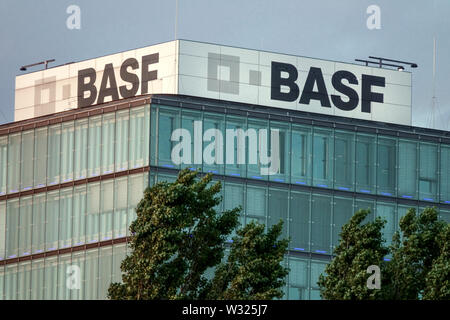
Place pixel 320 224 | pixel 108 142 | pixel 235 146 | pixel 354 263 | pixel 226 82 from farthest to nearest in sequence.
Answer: pixel 226 82
pixel 320 224
pixel 108 142
pixel 235 146
pixel 354 263

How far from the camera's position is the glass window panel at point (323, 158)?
119 m

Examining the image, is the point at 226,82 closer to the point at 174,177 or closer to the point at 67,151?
the point at 174,177

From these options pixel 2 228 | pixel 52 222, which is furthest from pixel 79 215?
pixel 2 228

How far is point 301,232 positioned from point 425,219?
23888mm

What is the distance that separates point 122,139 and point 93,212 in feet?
19.1

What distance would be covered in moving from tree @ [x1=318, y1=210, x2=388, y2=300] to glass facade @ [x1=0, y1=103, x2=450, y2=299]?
77.8 feet

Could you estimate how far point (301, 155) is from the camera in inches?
4670

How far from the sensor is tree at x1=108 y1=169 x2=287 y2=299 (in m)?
88.2

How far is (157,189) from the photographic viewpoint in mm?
90688

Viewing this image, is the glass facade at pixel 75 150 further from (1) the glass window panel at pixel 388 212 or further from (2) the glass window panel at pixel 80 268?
(1) the glass window panel at pixel 388 212

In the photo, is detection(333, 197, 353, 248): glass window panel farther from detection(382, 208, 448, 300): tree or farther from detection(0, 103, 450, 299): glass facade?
detection(382, 208, 448, 300): tree

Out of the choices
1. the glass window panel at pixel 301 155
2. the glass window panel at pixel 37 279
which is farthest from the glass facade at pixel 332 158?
the glass window panel at pixel 37 279
